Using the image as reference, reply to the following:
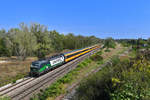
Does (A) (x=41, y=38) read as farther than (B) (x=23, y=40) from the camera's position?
Yes

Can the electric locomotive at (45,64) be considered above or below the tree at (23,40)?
below

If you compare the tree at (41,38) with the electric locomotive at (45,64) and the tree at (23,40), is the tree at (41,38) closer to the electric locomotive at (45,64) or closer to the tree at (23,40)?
the tree at (23,40)

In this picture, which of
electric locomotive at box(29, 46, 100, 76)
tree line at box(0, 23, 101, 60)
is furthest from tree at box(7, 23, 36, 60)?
electric locomotive at box(29, 46, 100, 76)

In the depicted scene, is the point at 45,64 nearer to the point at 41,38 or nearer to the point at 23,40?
the point at 23,40

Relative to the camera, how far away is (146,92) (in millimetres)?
5227

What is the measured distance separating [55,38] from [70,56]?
41.6 m

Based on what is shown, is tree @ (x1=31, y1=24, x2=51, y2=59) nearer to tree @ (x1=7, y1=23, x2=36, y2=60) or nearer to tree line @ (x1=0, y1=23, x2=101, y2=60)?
tree line @ (x1=0, y1=23, x2=101, y2=60)

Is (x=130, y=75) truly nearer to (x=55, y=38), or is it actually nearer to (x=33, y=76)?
(x=33, y=76)

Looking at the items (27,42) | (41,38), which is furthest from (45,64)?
(41,38)

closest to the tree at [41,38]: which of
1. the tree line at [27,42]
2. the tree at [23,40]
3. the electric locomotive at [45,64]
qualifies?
the tree line at [27,42]

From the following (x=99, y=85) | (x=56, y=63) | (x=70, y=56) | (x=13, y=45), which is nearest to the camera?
(x=99, y=85)

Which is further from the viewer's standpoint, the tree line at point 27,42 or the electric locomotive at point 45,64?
the tree line at point 27,42

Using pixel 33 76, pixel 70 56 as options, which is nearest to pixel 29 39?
pixel 70 56

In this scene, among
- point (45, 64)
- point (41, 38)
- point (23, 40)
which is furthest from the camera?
point (41, 38)
